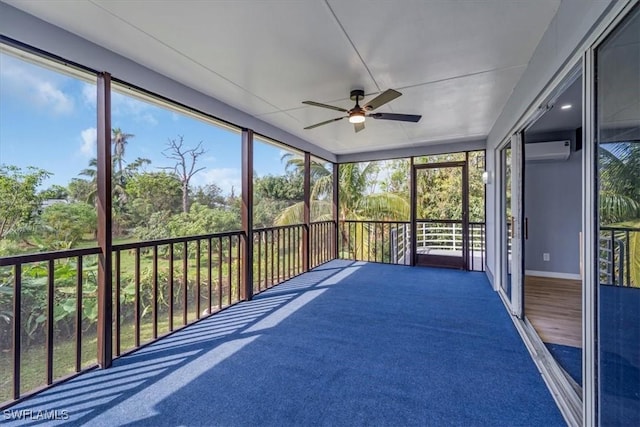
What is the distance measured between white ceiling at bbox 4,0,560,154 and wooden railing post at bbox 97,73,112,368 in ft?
1.43

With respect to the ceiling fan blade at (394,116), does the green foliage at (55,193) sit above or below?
below

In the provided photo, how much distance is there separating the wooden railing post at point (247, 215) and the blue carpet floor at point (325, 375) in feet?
1.38

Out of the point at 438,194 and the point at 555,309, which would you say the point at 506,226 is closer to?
the point at 555,309

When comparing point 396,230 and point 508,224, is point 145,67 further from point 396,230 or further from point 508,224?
point 396,230

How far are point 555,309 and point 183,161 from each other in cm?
579

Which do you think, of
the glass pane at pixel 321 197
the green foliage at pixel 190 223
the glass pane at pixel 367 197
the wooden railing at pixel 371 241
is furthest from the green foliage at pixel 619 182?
the glass pane at pixel 321 197

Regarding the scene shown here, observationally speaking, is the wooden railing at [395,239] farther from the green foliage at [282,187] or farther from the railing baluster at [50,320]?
the railing baluster at [50,320]

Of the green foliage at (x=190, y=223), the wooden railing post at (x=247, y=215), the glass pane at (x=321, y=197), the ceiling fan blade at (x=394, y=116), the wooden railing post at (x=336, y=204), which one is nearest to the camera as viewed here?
the ceiling fan blade at (x=394, y=116)

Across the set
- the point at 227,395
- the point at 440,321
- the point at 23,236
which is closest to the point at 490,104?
the point at 440,321

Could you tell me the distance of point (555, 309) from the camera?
3.21 m

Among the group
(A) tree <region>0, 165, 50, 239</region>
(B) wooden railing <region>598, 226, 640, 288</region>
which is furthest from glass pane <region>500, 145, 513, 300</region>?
(A) tree <region>0, 165, 50, 239</region>

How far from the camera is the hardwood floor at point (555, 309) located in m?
2.56

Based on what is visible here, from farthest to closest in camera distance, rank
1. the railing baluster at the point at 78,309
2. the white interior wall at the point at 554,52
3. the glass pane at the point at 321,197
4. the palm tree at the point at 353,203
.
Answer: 1. the glass pane at the point at 321,197
2. the palm tree at the point at 353,203
3. the railing baluster at the point at 78,309
4. the white interior wall at the point at 554,52

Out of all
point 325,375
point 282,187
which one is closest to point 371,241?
point 282,187
